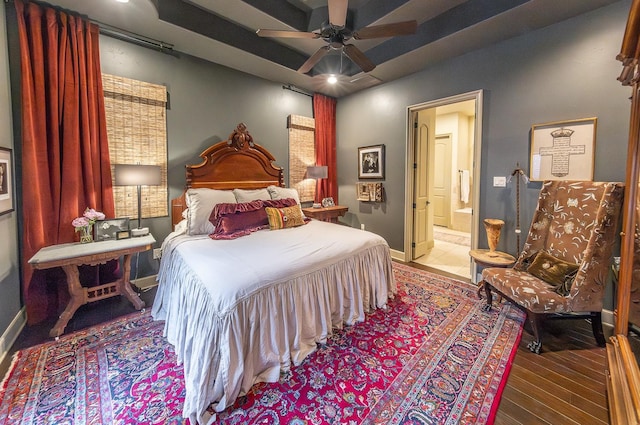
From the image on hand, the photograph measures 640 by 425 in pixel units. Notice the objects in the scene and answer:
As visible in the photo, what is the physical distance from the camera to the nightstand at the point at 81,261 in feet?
6.64

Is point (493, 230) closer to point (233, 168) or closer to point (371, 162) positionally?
point (371, 162)

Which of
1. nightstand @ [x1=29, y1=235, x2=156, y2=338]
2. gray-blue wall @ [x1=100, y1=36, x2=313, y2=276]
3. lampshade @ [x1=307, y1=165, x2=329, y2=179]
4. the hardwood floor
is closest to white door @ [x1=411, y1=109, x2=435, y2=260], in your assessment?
lampshade @ [x1=307, y1=165, x2=329, y2=179]

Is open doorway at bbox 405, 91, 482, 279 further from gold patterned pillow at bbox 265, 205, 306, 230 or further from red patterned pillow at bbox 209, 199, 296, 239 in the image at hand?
red patterned pillow at bbox 209, 199, 296, 239

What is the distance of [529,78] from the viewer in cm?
271

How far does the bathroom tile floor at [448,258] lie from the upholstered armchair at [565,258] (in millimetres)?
1144

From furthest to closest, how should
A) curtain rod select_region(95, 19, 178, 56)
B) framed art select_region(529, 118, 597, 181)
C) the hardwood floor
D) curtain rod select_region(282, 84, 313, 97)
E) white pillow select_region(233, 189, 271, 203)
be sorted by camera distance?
curtain rod select_region(282, 84, 313, 97) → white pillow select_region(233, 189, 271, 203) → curtain rod select_region(95, 19, 178, 56) → framed art select_region(529, 118, 597, 181) → the hardwood floor

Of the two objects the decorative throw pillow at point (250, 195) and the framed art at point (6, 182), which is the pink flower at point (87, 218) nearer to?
the framed art at point (6, 182)

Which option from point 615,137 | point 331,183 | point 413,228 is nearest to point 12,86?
point 331,183

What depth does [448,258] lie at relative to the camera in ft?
13.9

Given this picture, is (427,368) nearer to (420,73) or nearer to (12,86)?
(420,73)

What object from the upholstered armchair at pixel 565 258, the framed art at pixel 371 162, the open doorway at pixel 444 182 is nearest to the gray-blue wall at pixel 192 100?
the framed art at pixel 371 162

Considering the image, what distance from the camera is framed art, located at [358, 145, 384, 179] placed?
425cm

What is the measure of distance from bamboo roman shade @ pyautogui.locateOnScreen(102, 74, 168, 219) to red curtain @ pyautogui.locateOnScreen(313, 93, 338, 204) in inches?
96.5

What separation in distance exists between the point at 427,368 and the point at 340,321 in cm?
73
